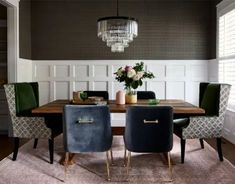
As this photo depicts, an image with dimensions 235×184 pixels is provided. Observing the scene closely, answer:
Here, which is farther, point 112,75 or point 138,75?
point 112,75

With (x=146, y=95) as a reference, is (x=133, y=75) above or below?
above

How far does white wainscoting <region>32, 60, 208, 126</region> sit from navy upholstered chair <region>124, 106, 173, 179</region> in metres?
3.43

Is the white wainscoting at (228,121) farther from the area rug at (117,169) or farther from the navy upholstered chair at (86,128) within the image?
the navy upholstered chair at (86,128)

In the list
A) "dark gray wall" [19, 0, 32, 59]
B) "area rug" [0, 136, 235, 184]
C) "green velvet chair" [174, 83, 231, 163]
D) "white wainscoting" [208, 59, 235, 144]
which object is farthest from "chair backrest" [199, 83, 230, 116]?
"dark gray wall" [19, 0, 32, 59]

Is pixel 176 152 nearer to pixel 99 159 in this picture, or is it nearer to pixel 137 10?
pixel 99 159

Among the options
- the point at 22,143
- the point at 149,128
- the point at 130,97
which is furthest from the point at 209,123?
the point at 22,143

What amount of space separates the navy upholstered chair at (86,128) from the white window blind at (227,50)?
2.83 m

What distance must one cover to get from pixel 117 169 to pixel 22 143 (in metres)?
2.21

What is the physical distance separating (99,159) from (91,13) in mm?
3509

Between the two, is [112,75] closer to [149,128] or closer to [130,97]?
[130,97]

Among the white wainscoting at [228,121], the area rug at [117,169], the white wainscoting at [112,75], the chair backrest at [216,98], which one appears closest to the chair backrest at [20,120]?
the area rug at [117,169]

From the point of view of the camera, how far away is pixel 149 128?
329 centimetres

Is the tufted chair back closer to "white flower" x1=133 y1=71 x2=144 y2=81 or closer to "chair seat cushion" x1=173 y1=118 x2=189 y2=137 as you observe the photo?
"chair seat cushion" x1=173 y1=118 x2=189 y2=137

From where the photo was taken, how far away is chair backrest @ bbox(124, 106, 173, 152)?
326 centimetres
